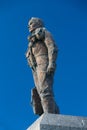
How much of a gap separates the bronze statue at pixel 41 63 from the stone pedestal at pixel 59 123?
760mm

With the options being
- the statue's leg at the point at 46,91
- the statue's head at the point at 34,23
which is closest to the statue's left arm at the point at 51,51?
the statue's leg at the point at 46,91

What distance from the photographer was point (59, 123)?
36.9 ft

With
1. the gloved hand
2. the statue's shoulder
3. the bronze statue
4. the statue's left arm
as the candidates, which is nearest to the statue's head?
the bronze statue

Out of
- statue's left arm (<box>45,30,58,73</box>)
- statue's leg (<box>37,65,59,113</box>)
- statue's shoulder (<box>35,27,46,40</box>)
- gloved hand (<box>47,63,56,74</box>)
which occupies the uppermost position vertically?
statue's shoulder (<box>35,27,46,40</box>)

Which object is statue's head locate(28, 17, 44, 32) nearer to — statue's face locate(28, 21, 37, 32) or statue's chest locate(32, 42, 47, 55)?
statue's face locate(28, 21, 37, 32)

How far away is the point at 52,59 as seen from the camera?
12.5m

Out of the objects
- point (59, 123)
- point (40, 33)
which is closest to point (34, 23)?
point (40, 33)

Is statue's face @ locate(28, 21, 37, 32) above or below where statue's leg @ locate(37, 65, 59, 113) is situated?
above

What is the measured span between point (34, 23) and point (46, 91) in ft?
8.56

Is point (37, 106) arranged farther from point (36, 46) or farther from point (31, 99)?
point (36, 46)

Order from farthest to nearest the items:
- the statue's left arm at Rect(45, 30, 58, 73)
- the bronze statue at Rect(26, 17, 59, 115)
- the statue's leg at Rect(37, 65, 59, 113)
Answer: the statue's left arm at Rect(45, 30, 58, 73)
the bronze statue at Rect(26, 17, 59, 115)
the statue's leg at Rect(37, 65, 59, 113)

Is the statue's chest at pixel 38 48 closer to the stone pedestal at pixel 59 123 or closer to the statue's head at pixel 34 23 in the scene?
the statue's head at pixel 34 23

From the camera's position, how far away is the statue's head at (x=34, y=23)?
44.3 ft

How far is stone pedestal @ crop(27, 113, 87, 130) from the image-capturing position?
36.3 ft
